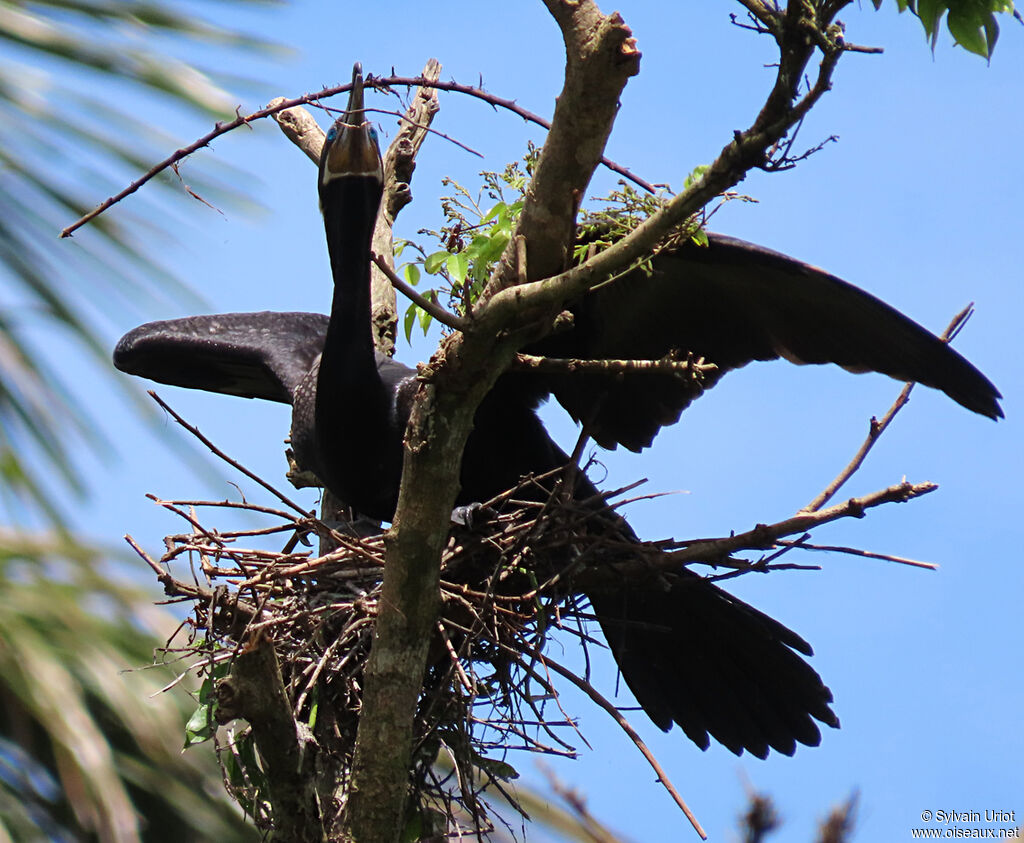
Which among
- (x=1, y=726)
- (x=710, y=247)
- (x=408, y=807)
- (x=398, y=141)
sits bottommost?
(x=408, y=807)

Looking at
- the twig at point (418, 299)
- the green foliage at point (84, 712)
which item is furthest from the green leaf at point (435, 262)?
the green foliage at point (84, 712)

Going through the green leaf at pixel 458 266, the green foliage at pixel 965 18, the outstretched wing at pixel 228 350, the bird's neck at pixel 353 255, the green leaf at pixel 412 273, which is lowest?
the green foliage at pixel 965 18

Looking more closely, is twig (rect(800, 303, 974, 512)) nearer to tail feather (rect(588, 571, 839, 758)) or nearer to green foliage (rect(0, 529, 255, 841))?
tail feather (rect(588, 571, 839, 758))

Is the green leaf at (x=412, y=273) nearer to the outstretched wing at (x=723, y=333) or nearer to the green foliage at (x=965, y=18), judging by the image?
the outstretched wing at (x=723, y=333)

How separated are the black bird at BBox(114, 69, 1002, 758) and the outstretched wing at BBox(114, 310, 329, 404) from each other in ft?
1.48

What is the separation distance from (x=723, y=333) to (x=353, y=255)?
114 centimetres

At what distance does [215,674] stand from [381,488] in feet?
2.83

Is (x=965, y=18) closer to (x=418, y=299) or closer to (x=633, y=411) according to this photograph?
(x=418, y=299)

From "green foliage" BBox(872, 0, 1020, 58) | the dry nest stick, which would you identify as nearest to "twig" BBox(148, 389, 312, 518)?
the dry nest stick

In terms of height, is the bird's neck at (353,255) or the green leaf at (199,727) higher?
the bird's neck at (353,255)

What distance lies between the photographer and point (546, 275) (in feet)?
8.63

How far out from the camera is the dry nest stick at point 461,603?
3098 mm

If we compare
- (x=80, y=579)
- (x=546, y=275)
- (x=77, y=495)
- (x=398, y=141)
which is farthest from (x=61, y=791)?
(x=546, y=275)

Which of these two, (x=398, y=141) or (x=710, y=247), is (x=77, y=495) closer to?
(x=398, y=141)
